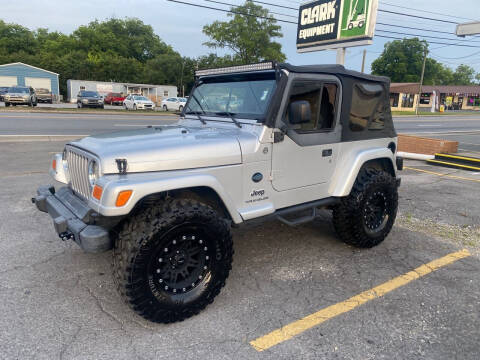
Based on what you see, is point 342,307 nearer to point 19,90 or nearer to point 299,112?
point 299,112

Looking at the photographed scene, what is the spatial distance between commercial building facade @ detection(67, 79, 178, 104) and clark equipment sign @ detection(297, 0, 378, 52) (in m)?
32.4

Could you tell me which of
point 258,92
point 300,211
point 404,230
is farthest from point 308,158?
point 404,230

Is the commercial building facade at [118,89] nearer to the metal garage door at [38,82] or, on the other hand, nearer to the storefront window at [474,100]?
the metal garage door at [38,82]

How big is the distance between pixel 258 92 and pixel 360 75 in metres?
1.32

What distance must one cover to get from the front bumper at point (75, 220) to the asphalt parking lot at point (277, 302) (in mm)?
647

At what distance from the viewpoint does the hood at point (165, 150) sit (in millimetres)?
2566

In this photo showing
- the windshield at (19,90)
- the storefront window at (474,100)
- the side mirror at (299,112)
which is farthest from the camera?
the storefront window at (474,100)

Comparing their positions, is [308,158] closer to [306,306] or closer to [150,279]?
[306,306]

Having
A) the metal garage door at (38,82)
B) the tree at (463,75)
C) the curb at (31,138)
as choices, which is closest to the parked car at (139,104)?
the curb at (31,138)

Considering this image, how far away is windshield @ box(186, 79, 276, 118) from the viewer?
3305 millimetres

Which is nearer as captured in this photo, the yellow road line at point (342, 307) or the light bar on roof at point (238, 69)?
the yellow road line at point (342, 307)

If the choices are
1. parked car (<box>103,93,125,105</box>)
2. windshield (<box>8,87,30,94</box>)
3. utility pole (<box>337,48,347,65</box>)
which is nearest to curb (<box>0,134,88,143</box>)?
utility pole (<box>337,48,347,65</box>)

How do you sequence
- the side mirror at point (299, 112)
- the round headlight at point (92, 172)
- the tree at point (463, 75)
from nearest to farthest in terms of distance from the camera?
1. the round headlight at point (92, 172)
2. the side mirror at point (299, 112)
3. the tree at point (463, 75)

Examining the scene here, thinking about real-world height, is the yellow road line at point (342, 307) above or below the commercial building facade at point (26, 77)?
below
